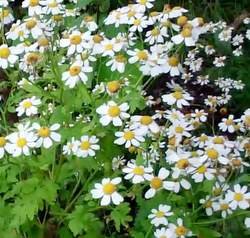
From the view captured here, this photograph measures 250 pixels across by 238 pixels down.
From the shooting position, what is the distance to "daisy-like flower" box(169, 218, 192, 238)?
1586 mm

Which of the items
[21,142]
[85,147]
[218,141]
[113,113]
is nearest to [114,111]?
[113,113]

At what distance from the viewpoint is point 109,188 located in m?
1.54

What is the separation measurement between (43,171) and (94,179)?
13 cm

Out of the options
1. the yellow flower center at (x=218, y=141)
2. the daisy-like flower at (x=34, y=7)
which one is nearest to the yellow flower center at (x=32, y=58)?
the daisy-like flower at (x=34, y=7)

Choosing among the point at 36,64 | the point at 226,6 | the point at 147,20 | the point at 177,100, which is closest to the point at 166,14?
the point at 147,20

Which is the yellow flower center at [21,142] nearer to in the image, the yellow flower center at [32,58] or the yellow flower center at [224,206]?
the yellow flower center at [32,58]

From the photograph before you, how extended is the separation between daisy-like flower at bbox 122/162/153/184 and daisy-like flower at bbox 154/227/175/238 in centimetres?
13

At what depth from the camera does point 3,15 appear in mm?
1750

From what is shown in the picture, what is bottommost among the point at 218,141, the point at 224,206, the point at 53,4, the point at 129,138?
the point at 224,206

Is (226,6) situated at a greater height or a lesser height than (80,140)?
lesser

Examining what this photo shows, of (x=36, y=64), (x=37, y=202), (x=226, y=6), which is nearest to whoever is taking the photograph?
(x=37, y=202)

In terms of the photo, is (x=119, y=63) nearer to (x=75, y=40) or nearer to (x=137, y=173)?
(x=75, y=40)

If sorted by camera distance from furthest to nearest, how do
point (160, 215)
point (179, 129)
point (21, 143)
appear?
1. point (179, 129)
2. point (160, 215)
3. point (21, 143)

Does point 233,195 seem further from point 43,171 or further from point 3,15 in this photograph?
point 3,15
